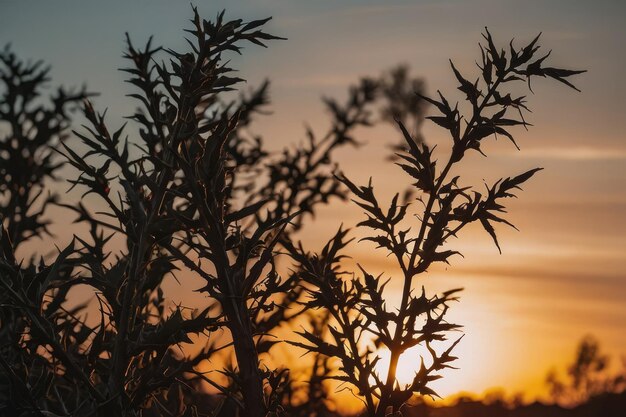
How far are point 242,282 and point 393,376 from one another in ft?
1.88

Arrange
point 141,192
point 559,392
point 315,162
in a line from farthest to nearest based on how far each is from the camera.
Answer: point 559,392 < point 315,162 < point 141,192

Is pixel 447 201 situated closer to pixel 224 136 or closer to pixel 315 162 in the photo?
pixel 224 136

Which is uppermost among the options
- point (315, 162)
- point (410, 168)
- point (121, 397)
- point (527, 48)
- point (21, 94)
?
point (21, 94)

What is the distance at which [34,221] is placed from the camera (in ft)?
18.5

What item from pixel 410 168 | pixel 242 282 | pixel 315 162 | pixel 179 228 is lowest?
pixel 242 282

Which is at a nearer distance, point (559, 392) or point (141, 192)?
point (141, 192)

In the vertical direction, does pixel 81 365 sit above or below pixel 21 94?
below

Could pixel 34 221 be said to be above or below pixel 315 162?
below

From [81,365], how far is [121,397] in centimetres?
43

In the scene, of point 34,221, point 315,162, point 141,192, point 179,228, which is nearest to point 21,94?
point 34,221

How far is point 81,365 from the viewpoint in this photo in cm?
330

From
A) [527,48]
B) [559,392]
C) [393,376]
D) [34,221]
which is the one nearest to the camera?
[393,376]

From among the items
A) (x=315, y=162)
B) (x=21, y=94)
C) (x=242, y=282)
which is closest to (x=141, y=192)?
(x=242, y=282)

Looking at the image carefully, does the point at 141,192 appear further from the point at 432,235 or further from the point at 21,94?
the point at 21,94
